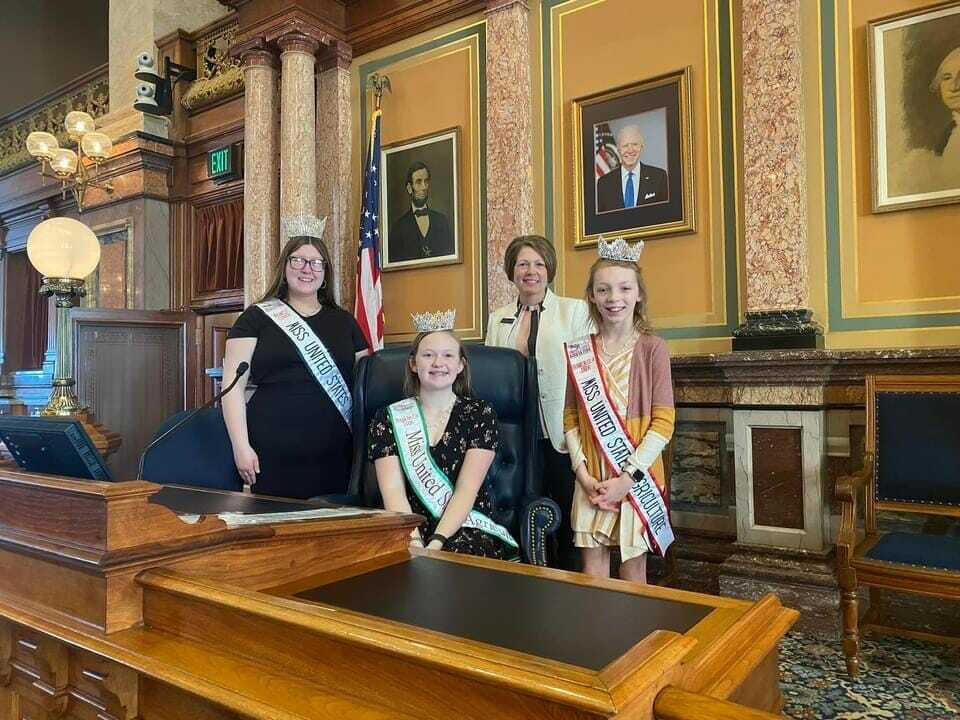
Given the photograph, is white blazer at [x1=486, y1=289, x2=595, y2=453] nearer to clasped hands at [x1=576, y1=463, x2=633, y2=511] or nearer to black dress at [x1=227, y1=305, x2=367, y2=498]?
clasped hands at [x1=576, y1=463, x2=633, y2=511]

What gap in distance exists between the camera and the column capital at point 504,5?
14.0 ft

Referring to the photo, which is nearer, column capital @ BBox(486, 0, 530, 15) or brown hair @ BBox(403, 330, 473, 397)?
brown hair @ BBox(403, 330, 473, 397)

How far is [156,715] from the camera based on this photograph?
94cm

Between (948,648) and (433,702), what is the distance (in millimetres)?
2531

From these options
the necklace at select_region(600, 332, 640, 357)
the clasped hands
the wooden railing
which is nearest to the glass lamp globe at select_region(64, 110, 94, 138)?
the necklace at select_region(600, 332, 640, 357)

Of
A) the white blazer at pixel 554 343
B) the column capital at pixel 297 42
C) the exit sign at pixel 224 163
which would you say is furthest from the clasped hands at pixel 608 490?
the exit sign at pixel 224 163

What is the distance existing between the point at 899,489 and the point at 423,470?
1733 millimetres

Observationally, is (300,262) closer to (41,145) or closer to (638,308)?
(638,308)

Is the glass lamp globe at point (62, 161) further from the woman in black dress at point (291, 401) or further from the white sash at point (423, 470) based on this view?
the white sash at point (423, 470)

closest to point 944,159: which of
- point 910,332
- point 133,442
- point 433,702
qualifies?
point 910,332

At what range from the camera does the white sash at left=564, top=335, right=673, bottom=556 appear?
233cm

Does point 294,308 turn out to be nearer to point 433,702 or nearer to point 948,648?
point 433,702

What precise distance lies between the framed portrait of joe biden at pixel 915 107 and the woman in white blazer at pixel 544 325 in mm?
1499

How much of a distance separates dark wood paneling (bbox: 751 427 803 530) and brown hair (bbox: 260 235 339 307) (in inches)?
72.8
